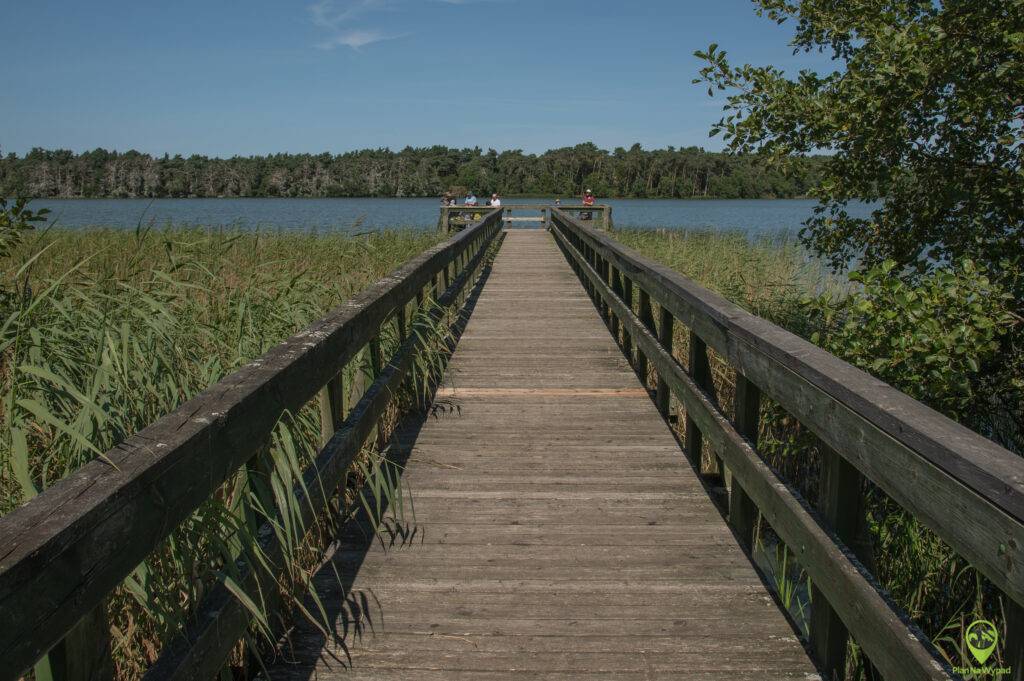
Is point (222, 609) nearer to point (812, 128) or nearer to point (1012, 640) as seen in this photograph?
point (1012, 640)

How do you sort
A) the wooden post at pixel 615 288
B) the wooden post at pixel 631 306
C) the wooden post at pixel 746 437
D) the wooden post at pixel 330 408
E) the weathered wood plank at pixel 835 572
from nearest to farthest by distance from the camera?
the weathered wood plank at pixel 835 572 → the wooden post at pixel 746 437 → the wooden post at pixel 330 408 → the wooden post at pixel 631 306 → the wooden post at pixel 615 288

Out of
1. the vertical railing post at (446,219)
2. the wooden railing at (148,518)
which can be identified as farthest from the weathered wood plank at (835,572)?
the vertical railing post at (446,219)

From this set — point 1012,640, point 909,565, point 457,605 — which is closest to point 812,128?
point 909,565

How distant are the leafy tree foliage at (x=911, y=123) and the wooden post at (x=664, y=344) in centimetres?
190

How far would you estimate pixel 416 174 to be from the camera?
15862 centimetres

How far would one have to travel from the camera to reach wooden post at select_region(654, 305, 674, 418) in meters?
5.16

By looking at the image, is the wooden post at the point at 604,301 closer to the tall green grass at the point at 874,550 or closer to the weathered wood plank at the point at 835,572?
the tall green grass at the point at 874,550

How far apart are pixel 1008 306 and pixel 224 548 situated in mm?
4916

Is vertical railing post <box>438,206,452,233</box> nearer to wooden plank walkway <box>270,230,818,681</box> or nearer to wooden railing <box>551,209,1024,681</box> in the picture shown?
wooden plank walkway <box>270,230,818,681</box>

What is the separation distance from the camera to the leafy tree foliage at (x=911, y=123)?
5.16 metres

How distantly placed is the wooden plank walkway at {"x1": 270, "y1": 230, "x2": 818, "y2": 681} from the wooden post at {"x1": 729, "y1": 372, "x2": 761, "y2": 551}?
0.08 meters

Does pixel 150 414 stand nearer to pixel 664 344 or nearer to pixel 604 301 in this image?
pixel 664 344

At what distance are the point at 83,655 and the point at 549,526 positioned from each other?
7.47 ft

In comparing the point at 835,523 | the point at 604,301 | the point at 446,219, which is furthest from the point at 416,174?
the point at 835,523
